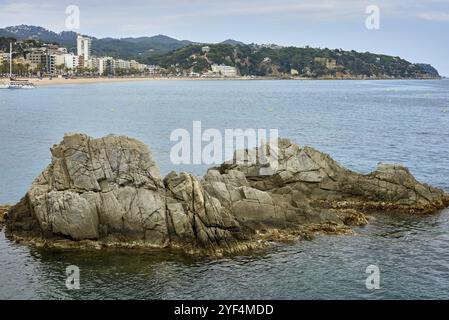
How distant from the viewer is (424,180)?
56.9 meters

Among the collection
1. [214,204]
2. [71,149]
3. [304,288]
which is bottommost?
[304,288]

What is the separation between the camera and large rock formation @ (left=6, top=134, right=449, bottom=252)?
1422 inches

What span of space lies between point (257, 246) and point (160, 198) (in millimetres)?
6645

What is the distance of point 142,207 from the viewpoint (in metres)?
36.8

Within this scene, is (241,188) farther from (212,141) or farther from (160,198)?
(212,141)

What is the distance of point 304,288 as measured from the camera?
30031mm

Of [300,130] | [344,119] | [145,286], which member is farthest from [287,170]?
[344,119]

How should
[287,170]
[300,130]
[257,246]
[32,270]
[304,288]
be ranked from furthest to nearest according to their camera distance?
[300,130] → [287,170] → [257,246] → [32,270] → [304,288]

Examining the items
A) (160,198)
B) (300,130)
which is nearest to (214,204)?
(160,198)

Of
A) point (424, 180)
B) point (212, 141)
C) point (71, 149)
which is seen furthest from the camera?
point (212, 141)

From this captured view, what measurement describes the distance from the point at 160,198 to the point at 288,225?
8475mm

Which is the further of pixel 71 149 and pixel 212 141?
pixel 212 141

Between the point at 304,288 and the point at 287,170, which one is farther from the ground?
the point at 287,170

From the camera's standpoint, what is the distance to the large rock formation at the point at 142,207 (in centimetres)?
3612
